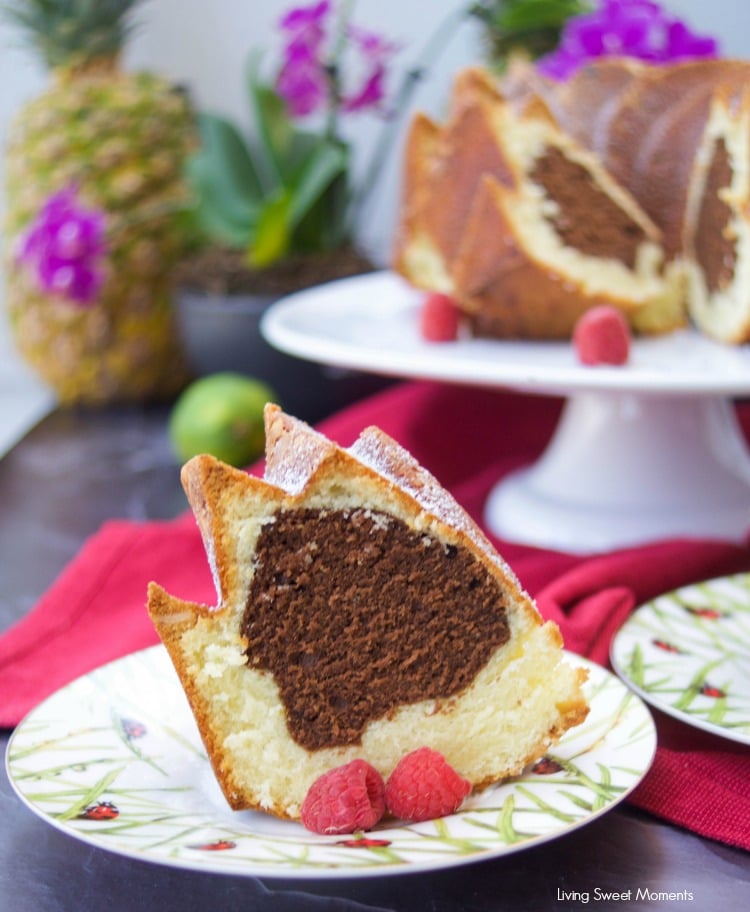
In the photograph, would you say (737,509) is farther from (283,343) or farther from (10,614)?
(10,614)

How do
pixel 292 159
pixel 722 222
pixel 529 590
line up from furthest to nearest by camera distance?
pixel 292 159 < pixel 722 222 < pixel 529 590

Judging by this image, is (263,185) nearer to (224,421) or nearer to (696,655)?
(224,421)

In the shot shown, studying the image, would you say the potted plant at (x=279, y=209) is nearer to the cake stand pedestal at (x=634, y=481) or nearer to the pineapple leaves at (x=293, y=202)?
the pineapple leaves at (x=293, y=202)

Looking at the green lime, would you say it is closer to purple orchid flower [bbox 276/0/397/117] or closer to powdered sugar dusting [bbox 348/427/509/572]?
purple orchid flower [bbox 276/0/397/117]

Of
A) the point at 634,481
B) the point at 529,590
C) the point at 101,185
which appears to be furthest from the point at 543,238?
Answer: the point at 101,185

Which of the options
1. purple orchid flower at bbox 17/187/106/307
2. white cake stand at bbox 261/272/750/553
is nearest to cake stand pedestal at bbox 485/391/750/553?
white cake stand at bbox 261/272/750/553
